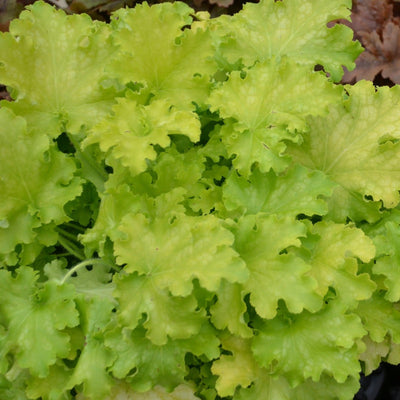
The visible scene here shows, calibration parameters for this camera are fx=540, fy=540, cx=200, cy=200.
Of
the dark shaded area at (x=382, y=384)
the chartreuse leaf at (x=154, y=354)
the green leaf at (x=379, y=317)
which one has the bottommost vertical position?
the dark shaded area at (x=382, y=384)

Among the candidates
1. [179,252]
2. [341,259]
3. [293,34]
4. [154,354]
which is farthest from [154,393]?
[293,34]

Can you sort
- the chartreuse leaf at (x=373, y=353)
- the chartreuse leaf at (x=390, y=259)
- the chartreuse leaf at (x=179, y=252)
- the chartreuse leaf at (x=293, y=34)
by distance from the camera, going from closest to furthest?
the chartreuse leaf at (x=179, y=252), the chartreuse leaf at (x=390, y=259), the chartreuse leaf at (x=373, y=353), the chartreuse leaf at (x=293, y=34)

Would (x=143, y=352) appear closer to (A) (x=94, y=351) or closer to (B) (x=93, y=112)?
(A) (x=94, y=351)

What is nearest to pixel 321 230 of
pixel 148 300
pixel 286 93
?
pixel 286 93

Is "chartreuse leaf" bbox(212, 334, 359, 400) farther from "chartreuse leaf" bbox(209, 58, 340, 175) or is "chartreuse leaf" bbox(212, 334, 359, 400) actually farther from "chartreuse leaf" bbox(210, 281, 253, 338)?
"chartreuse leaf" bbox(209, 58, 340, 175)

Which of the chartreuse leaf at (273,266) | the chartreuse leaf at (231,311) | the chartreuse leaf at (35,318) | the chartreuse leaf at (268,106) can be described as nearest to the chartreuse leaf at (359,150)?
the chartreuse leaf at (268,106)

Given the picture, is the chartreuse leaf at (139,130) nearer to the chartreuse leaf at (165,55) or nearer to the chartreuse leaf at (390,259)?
the chartreuse leaf at (165,55)
